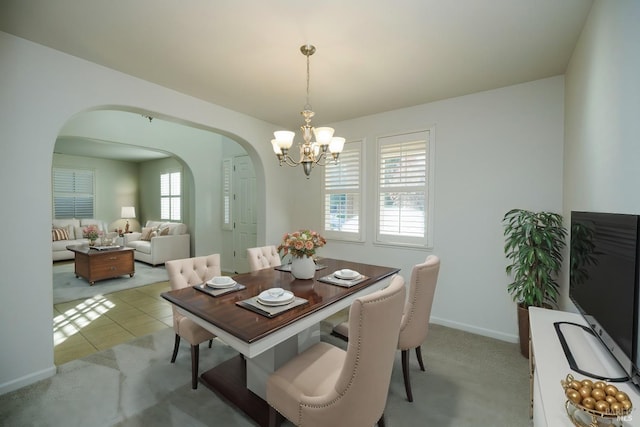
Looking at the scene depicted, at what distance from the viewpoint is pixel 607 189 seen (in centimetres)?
153

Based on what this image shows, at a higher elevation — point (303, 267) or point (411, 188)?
point (411, 188)

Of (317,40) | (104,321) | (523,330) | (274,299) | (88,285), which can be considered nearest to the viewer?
(274,299)

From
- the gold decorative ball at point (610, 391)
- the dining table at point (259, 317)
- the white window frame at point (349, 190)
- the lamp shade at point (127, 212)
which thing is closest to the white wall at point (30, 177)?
the dining table at point (259, 317)

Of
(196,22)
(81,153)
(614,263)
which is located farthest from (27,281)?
(81,153)

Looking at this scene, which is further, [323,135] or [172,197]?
[172,197]

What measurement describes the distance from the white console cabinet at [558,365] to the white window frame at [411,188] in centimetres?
167

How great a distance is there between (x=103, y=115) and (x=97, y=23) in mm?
3756

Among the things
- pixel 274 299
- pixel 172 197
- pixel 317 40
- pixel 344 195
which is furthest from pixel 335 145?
pixel 172 197

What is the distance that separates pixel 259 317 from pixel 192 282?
1104mm

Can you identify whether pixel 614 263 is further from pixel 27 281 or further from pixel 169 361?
pixel 27 281

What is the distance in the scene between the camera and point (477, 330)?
3148mm

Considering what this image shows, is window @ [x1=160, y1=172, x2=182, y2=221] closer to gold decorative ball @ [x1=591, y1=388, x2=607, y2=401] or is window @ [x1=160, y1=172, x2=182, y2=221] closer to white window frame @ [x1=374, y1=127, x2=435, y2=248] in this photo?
white window frame @ [x1=374, y1=127, x2=435, y2=248]

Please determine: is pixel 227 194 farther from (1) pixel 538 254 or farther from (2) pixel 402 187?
(1) pixel 538 254

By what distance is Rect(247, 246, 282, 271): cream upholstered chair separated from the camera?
2935 mm
